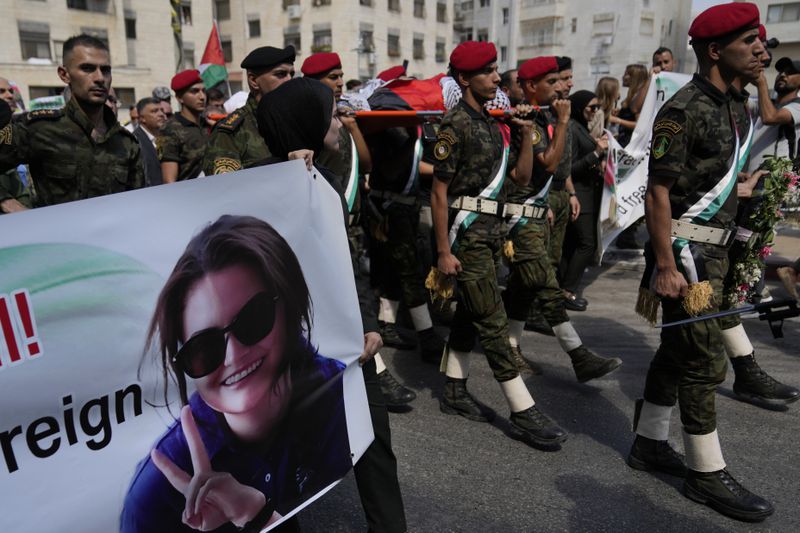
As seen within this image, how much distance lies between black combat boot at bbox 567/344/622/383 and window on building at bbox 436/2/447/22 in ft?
172

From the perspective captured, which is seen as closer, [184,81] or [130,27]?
[184,81]

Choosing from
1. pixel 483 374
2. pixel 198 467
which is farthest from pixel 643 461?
pixel 198 467

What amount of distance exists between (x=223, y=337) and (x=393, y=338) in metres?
3.49

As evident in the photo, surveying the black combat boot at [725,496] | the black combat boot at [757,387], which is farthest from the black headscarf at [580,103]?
the black combat boot at [725,496]

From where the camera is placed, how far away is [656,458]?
334cm

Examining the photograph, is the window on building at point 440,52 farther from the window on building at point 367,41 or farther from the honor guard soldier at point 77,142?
the honor guard soldier at point 77,142

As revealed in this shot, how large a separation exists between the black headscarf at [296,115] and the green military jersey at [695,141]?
1.61m

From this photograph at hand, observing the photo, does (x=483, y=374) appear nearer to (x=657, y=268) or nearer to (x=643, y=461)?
(x=643, y=461)

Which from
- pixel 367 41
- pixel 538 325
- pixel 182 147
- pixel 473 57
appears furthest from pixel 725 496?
pixel 367 41

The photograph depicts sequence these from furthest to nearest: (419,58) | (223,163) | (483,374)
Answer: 1. (419,58)
2. (483,374)
3. (223,163)

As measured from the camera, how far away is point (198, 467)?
77.1 inches

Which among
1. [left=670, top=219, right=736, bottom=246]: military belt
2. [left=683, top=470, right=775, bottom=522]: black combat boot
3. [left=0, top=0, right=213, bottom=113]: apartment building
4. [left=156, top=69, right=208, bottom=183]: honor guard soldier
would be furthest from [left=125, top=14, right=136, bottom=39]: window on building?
[left=683, top=470, right=775, bottom=522]: black combat boot

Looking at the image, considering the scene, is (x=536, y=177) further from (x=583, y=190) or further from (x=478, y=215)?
(x=583, y=190)

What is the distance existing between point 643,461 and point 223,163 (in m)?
2.71
